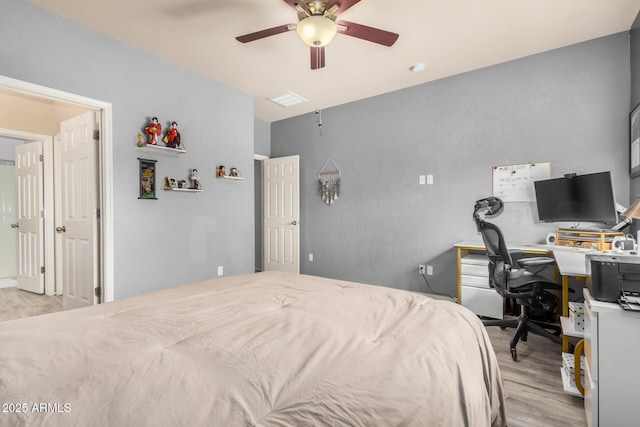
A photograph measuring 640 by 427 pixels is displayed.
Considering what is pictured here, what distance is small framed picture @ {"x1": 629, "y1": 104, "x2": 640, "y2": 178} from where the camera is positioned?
2.57 metres

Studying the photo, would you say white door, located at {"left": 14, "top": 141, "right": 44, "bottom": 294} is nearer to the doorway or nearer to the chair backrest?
the doorway

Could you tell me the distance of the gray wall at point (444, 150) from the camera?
3002mm

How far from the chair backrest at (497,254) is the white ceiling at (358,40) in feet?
5.70

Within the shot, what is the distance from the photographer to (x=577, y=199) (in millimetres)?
2844

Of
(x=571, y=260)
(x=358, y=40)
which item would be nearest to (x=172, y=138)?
(x=358, y=40)

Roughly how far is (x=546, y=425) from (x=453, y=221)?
7.89ft

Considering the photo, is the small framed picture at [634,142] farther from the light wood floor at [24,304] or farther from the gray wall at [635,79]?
the light wood floor at [24,304]

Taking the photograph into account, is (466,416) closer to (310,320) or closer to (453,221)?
(310,320)

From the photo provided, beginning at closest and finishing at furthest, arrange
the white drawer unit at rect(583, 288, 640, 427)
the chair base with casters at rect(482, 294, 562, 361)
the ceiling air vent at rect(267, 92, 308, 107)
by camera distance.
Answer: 1. the white drawer unit at rect(583, 288, 640, 427)
2. the chair base with casters at rect(482, 294, 562, 361)
3. the ceiling air vent at rect(267, 92, 308, 107)

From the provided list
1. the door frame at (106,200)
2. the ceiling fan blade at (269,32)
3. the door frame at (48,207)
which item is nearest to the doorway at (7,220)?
the door frame at (48,207)

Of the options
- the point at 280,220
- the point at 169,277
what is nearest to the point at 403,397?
the point at 169,277

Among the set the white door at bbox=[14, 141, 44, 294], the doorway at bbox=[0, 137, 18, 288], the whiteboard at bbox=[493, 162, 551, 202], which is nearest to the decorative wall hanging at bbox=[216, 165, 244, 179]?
the white door at bbox=[14, 141, 44, 294]

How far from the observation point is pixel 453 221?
374 cm

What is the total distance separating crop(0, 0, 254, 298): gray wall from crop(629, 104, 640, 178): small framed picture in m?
3.97
